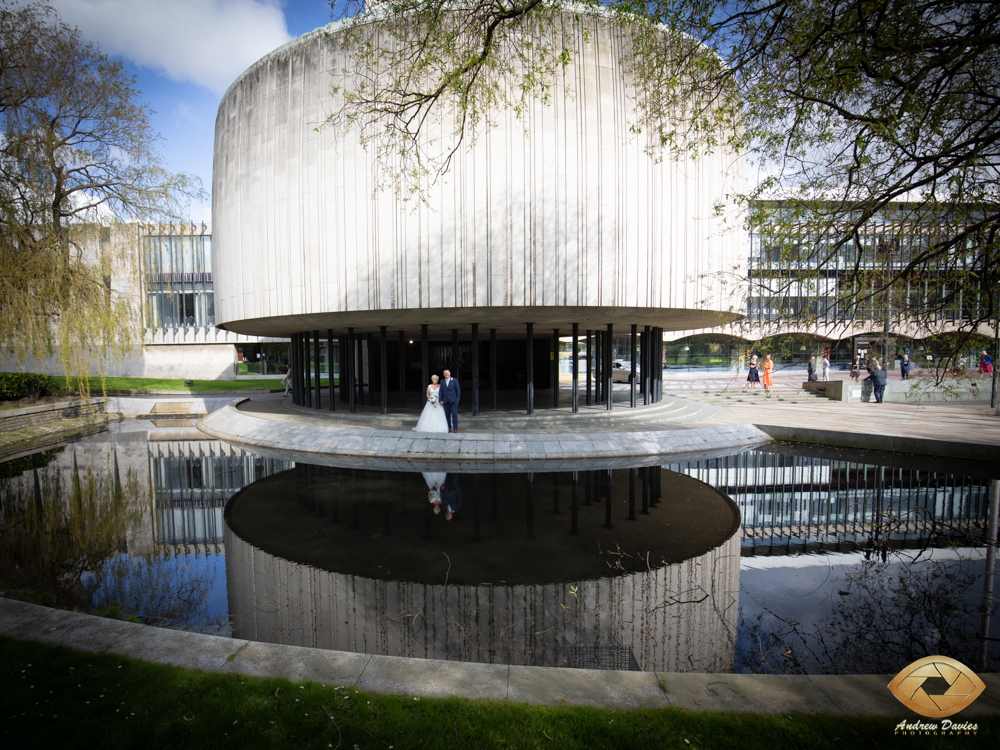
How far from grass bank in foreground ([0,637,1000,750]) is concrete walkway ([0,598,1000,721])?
0.33 ft

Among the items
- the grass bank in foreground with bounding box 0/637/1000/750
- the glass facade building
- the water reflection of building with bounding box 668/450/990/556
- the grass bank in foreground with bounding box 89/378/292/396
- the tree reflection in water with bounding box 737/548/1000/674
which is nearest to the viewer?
the grass bank in foreground with bounding box 0/637/1000/750

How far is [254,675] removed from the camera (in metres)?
3.41

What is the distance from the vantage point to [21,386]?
1933 centimetres

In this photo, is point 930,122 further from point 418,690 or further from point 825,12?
point 418,690

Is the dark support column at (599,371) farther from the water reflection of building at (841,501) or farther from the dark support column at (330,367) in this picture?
the dark support column at (330,367)

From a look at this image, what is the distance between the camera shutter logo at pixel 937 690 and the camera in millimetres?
3020

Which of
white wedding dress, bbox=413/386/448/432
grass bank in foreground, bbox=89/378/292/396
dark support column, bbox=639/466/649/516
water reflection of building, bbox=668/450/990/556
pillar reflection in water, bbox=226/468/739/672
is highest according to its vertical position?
white wedding dress, bbox=413/386/448/432

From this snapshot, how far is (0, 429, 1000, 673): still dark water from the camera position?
4383 mm

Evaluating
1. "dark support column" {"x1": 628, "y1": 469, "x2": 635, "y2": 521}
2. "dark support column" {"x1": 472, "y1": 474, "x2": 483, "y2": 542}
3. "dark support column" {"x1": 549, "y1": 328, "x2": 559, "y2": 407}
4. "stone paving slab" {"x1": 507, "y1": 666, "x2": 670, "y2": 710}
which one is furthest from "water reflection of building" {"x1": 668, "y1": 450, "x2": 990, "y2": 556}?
A: "dark support column" {"x1": 549, "y1": 328, "x2": 559, "y2": 407}

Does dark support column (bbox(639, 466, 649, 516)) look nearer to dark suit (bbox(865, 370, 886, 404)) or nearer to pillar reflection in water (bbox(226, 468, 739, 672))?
pillar reflection in water (bbox(226, 468, 739, 672))

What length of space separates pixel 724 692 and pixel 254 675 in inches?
130

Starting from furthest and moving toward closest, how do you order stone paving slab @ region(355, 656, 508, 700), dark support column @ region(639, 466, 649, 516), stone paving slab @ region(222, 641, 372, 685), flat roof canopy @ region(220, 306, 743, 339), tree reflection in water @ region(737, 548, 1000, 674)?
1. flat roof canopy @ region(220, 306, 743, 339)
2. dark support column @ region(639, 466, 649, 516)
3. tree reflection in water @ region(737, 548, 1000, 674)
4. stone paving slab @ region(222, 641, 372, 685)
5. stone paving slab @ region(355, 656, 508, 700)

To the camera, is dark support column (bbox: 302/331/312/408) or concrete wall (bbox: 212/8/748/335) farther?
dark support column (bbox: 302/331/312/408)

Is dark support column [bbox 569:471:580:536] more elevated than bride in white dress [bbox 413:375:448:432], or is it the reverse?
bride in white dress [bbox 413:375:448:432]
